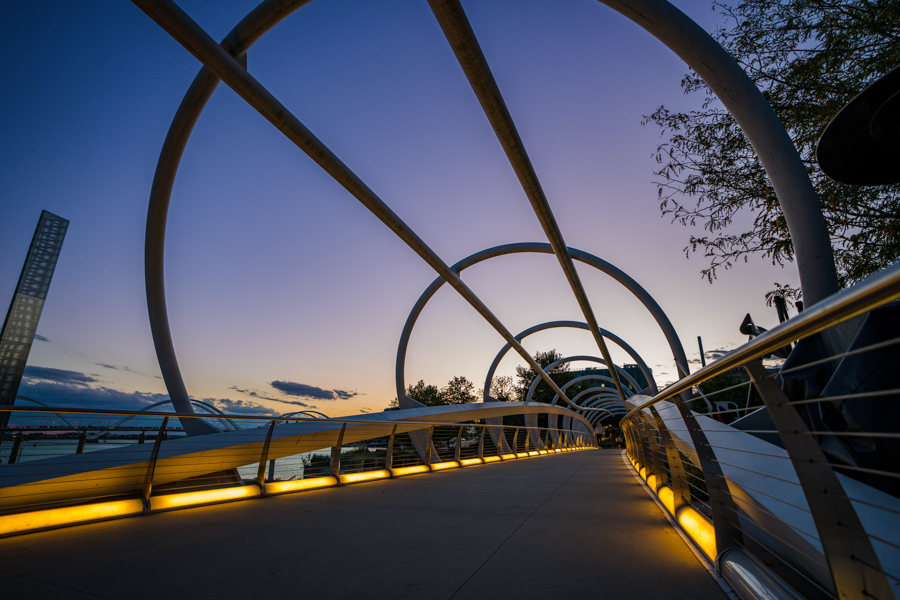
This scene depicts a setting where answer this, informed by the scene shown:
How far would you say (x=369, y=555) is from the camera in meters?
2.78

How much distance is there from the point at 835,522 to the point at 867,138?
3.57 metres

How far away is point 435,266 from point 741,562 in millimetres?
6723

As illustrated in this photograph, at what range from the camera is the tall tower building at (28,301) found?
2816cm

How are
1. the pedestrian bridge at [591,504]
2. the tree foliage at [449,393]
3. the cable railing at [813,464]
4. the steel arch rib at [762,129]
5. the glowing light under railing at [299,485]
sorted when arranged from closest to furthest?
the cable railing at [813,464] → the pedestrian bridge at [591,504] → the steel arch rib at [762,129] → the glowing light under railing at [299,485] → the tree foliage at [449,393]

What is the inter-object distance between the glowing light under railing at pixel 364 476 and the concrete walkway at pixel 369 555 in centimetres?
228

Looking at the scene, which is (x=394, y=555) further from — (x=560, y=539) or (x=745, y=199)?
(x=745, y=199)

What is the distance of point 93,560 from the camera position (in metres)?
2.71

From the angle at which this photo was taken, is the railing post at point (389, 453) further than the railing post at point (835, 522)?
Yes

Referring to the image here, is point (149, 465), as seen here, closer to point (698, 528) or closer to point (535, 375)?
point (698, 528)

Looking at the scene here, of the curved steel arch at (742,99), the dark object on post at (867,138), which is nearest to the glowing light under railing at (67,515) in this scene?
the curved steel arch at (742,99)

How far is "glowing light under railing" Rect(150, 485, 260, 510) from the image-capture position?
448cm

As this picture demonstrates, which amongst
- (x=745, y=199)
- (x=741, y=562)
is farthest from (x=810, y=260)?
(x=741, y=562)

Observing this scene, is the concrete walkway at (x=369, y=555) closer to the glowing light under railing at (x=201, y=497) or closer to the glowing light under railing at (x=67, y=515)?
the glowing light under railing at (x=67, y=515)

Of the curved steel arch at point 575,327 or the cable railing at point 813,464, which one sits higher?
the curved steel arch at point 575,327
